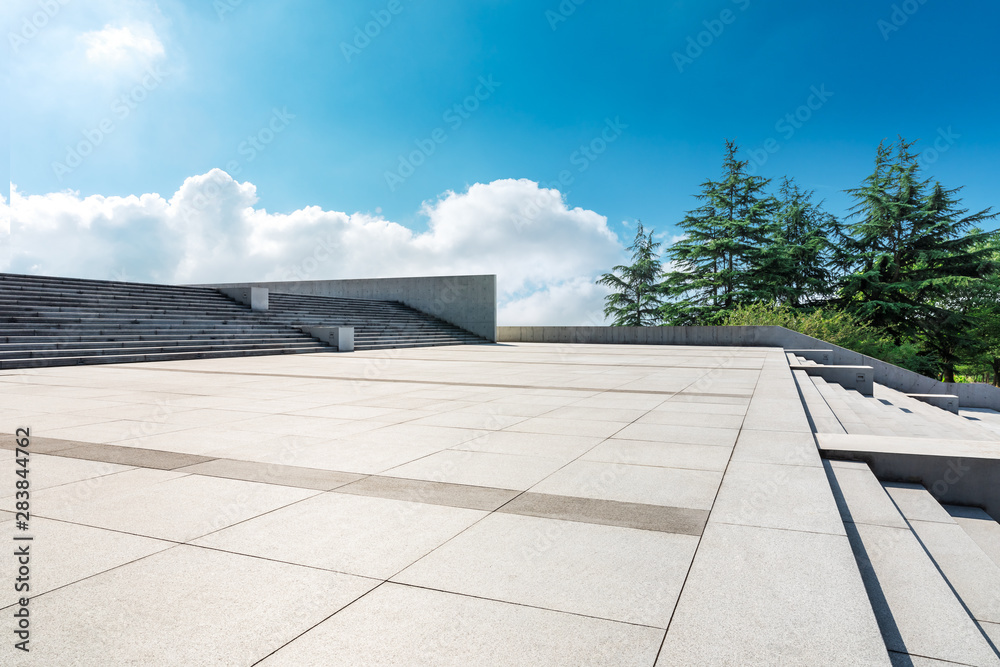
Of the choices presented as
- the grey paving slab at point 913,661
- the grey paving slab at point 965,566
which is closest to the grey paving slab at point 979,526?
the grey paving slab at point 965,566

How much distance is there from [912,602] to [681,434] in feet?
10.5

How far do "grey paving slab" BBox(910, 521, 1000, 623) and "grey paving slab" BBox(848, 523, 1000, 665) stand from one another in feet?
1.12

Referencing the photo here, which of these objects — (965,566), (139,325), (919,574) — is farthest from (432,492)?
(139,325)

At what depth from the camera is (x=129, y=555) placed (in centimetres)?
283

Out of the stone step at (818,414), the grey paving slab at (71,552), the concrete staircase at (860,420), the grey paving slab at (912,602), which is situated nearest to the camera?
the grey paving slab at (912,602)

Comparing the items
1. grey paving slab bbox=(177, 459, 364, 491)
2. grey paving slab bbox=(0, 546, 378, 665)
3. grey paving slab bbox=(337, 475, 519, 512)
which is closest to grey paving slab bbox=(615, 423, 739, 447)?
grey paving slab bbox=(337, 475, 519, 512)

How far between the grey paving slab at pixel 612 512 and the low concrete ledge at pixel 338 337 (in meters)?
19.0

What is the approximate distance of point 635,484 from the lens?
4.08 m

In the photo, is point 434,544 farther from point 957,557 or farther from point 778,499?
point 957,557

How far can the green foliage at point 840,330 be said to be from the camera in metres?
30.8

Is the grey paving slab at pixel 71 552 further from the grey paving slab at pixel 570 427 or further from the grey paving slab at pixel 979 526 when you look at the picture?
the grey paving slab at pixel 979 526

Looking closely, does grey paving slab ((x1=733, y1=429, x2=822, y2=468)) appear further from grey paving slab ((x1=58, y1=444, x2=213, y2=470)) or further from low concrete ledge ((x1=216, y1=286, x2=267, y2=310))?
low concrete ledge ((x1=216, y1=286, x2=267, y2=310))

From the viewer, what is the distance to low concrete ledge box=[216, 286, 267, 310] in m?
24.6

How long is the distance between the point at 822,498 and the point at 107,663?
3.85 m
